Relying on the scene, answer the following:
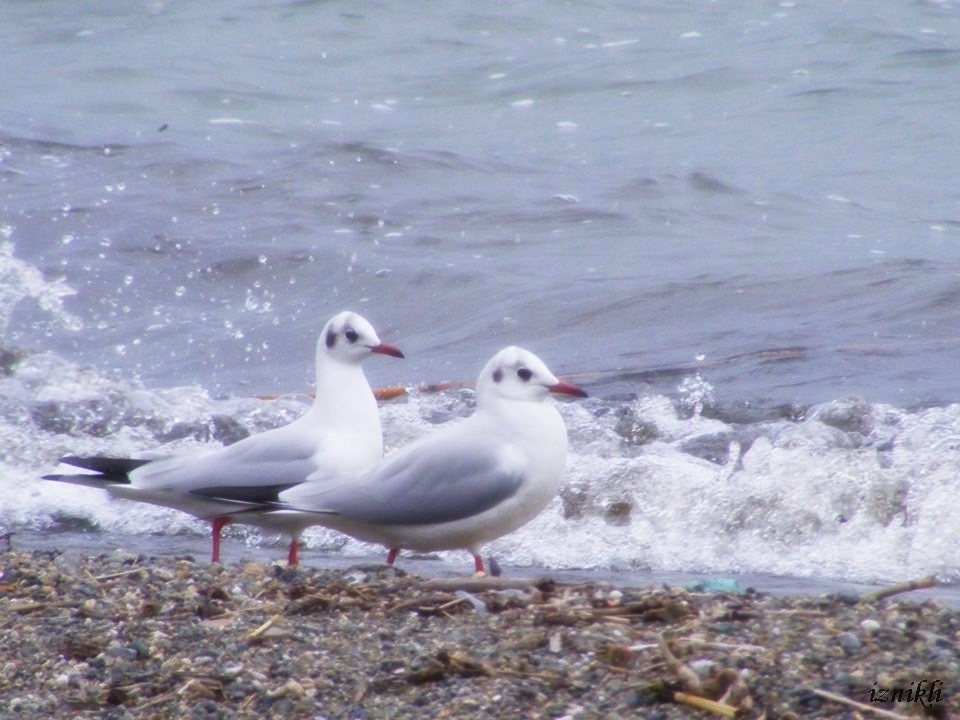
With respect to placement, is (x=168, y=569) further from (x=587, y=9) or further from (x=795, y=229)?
(x=587, y=9)

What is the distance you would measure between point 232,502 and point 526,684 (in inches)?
88.1

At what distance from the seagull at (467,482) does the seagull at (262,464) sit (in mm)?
154

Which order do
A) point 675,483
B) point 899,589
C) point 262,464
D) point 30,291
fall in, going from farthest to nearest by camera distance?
1. point 30,291
2. point 675,483
3. point 262,464
4. point 899,589

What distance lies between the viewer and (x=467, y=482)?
4.90 m

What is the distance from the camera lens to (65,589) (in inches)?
164

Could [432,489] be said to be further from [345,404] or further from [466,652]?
[466,652]

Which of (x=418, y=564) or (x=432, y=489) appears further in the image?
(x=418, y=564)

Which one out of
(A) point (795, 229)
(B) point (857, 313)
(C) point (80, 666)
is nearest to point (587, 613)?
(C) point (80, 666)

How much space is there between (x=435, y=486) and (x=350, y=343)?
1.02 m

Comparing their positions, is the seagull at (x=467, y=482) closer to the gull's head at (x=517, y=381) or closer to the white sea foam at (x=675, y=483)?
the gull's head at (x=517, y=381)

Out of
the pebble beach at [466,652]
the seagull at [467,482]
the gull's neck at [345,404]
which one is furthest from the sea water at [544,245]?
the pebble beach at [466,652]

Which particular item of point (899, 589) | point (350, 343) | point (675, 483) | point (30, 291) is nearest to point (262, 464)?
point (350, 343)

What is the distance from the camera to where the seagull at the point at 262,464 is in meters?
5.29

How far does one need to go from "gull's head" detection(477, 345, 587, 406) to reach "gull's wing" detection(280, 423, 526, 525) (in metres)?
0.19
